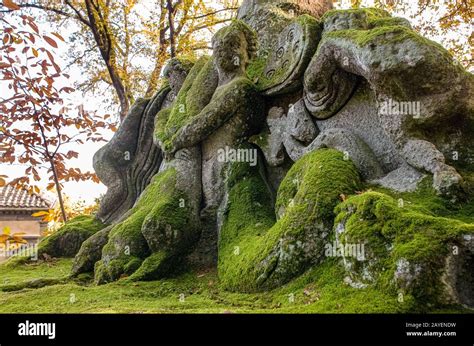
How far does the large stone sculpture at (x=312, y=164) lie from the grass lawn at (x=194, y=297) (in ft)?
0.39

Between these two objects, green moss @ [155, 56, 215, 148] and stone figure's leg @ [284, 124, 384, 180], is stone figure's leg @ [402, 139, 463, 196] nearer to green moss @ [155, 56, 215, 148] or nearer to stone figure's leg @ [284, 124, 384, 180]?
stone figure's leg @ [284, 124, 384, 180]

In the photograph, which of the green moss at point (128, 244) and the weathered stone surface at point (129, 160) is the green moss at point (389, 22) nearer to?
the green moss at point (128, 244)

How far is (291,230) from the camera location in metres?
4.01

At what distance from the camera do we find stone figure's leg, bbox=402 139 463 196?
11.8 ft

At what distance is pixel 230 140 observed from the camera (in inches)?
228

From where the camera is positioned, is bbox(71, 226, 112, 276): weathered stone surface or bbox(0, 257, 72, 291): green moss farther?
bbox(0, 257, 72, 291): green moss

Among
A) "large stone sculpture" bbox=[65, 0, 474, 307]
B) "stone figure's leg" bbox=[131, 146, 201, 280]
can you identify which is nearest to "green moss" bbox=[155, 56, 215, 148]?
"large stone sculpture" bbox=[65, 0, 474, 307]

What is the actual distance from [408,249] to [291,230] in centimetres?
117

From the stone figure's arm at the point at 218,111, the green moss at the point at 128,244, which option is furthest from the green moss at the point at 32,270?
the stone figure's arm at the point at 218,111

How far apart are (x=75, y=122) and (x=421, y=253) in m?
3.77

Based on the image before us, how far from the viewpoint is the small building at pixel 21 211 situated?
17.1 m

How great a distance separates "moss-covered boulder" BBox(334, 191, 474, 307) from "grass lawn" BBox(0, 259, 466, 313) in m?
0.12
